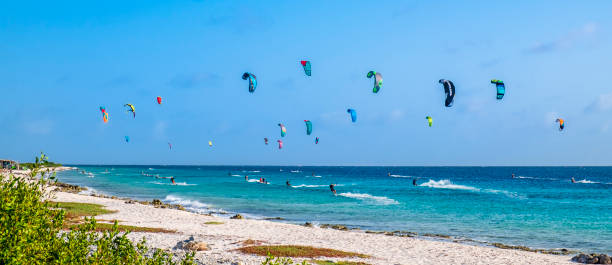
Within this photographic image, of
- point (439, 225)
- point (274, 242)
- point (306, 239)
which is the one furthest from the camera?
point (439, 225)

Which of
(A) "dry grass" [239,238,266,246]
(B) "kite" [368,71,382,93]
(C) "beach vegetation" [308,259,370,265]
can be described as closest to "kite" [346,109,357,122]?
(B) "kite" [368,71,382,93]

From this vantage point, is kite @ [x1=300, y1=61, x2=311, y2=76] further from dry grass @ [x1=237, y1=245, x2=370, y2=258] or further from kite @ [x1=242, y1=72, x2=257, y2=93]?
dry grass @ [x1=237, y1=245, x2=370, y2=258]

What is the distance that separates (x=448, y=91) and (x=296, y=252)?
12.8 meters

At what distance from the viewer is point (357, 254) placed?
754 inches

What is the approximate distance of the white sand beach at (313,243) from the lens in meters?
18.7

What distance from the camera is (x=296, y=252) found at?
61.5 feet

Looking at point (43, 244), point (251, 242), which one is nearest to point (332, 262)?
point (251, 242)

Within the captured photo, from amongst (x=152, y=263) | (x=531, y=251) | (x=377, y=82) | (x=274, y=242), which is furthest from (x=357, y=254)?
(x=152, y=263)

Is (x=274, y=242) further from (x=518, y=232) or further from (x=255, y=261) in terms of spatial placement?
(x=518, y=232)

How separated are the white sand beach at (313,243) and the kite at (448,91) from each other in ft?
24.0

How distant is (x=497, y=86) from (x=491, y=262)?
38.9 ft

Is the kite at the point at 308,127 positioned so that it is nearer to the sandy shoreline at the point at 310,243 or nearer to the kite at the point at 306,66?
the kite at the point at 306,66

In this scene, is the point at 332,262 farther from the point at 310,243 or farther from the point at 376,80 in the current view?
the point at 376,80

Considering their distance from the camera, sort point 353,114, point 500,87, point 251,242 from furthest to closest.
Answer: point 353,114, point 500,87, point 251,242
